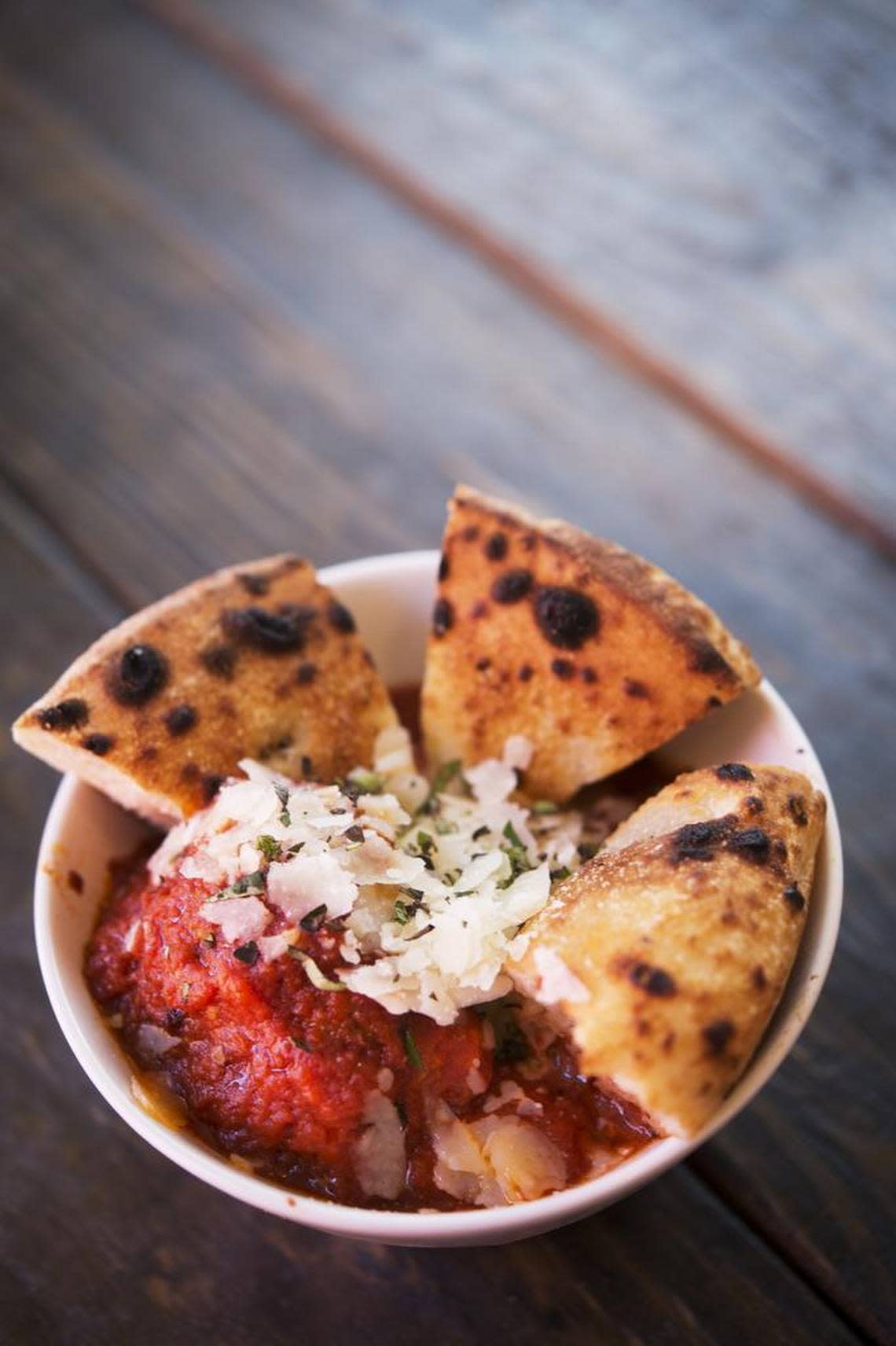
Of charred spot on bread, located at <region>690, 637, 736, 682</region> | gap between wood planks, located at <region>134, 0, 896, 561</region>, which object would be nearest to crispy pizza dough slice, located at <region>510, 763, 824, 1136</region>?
charred spot on bread, located at <region>690, 637, 736, 682</region>

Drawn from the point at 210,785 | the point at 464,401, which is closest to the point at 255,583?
the point at 210,785

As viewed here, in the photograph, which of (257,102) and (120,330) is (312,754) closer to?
(120,330)

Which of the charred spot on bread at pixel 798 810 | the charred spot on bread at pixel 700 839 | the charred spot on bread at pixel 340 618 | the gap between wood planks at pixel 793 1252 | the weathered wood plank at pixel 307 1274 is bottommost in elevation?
the weathered wood plank at pixel 307 1274

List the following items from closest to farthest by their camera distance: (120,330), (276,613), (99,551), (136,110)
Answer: (276,613)
(99,551)
(120,330)
(136,110)

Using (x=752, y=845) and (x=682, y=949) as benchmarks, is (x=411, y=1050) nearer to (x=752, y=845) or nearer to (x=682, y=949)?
(x=682, y=949)

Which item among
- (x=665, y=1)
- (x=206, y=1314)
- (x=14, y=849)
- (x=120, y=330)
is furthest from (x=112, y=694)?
(x=665, y=1)

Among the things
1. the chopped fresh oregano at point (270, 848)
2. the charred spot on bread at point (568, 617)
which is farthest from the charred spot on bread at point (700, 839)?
the chopped fresh oregano at point (270, 848)

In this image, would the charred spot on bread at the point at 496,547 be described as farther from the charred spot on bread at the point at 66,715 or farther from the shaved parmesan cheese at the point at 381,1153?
the shaved parmesan cheese at the point at 381,1153

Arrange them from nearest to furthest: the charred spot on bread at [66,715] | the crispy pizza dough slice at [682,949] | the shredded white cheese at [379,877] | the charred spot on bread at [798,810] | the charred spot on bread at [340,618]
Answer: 1. the crispy pizza dough slice at [682,949]
2. the shredded white cheese at [379,877]
3. the charred spot on bread at [798,810]
4. the charred spot on bread at [66,715]
5. the charred spot on bread at [340,618]
